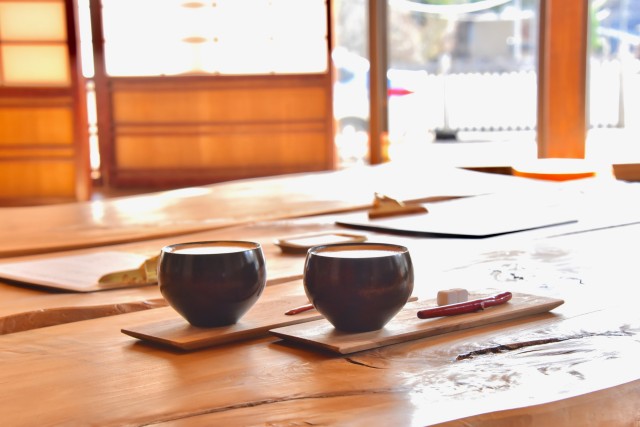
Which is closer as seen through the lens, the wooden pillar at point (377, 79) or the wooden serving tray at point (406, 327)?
the wooden serving tray at point (406, 327)

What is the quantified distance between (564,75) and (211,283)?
4.83m

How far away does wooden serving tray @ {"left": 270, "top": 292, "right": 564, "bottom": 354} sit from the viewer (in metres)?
0.71

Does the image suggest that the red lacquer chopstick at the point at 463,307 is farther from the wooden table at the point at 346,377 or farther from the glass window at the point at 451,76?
the glass window at the point at 451,76

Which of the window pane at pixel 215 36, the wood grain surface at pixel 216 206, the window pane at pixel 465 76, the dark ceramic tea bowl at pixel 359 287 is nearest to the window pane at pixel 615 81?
the window pane at pixel 465 76

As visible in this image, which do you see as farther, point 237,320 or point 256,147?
point 256,147

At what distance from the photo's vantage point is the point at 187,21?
6188 millimetres

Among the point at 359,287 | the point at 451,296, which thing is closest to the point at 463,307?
the point at 451,296

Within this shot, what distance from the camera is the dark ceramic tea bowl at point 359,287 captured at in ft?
2.34

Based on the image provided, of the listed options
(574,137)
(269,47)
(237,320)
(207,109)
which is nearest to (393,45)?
(269,47)

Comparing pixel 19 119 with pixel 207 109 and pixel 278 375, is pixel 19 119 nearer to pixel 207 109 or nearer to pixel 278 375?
pixel 207 109

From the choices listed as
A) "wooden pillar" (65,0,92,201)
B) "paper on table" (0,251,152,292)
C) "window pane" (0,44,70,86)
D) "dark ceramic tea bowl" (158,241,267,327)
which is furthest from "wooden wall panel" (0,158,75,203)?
"dark ceramic tea bowl" (158,241,267,327)

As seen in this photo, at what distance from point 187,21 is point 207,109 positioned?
2.22 ft

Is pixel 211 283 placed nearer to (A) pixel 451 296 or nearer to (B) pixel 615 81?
(A) pixel 451 296

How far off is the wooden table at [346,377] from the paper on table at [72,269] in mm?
139
